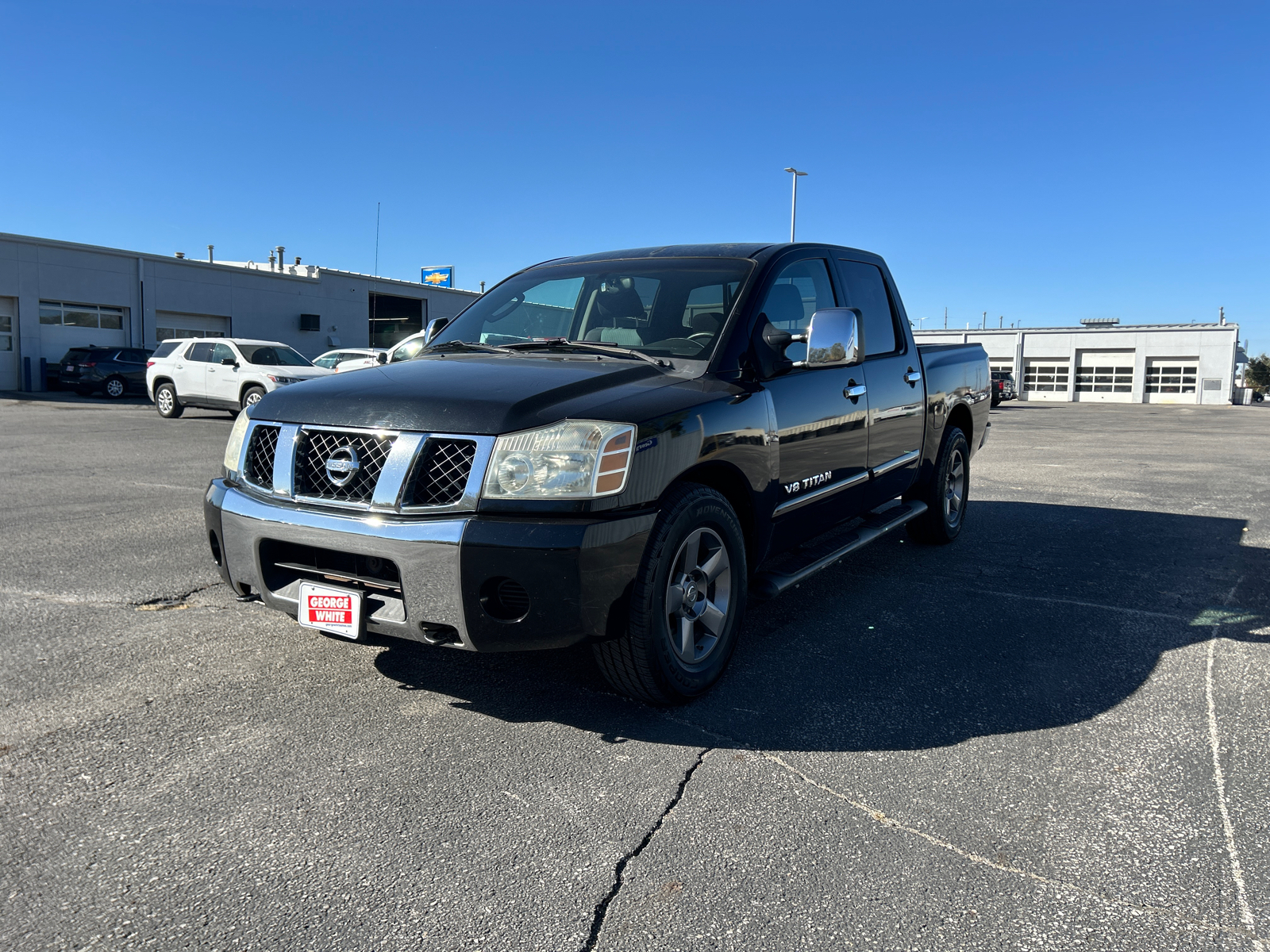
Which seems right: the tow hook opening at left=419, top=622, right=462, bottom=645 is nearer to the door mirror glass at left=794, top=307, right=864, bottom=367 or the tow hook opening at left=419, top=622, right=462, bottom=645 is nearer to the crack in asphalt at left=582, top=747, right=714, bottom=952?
the crack in asphalt at left=582, top=747, right=714, bottom=952

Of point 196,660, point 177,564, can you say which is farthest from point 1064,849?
point 177,564

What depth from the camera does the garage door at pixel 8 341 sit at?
29.3 m

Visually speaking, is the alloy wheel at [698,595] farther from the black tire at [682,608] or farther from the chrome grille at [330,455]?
the chrome grille at [330,455]

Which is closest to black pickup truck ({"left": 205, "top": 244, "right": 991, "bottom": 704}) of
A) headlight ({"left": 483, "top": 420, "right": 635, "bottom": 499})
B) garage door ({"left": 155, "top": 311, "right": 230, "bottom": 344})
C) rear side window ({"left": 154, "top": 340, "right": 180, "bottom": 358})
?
headlight ({"left": 483, "top": 420, "right": 635, "bottom": 499})

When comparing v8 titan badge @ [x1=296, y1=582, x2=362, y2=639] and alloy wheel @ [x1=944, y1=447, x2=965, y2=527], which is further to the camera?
alloy wheel @ [x1=944, y1=447, x2=965, y2=527]

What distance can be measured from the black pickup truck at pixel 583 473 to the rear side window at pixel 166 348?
57.1 feet

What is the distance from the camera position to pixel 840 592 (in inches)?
203

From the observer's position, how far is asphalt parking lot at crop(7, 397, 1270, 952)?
2.19 metres

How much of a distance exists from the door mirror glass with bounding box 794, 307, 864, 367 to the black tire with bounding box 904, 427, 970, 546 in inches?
84.4

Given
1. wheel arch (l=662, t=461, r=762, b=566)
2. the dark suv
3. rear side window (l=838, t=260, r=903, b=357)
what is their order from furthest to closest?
the dark suv
rear side window (l=838, t=260, r=903, b=357)
wheel arch (l=662, t=461, r=762, b=566)

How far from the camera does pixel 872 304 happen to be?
18.2 feet

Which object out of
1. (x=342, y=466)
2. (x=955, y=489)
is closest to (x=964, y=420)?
(x=955, y=489)

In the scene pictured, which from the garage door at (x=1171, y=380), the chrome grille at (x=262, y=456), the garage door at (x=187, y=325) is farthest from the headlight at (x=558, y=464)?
the garage door at (x=1171, y=380)

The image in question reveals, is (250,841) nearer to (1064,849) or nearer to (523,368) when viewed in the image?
(523,368)
